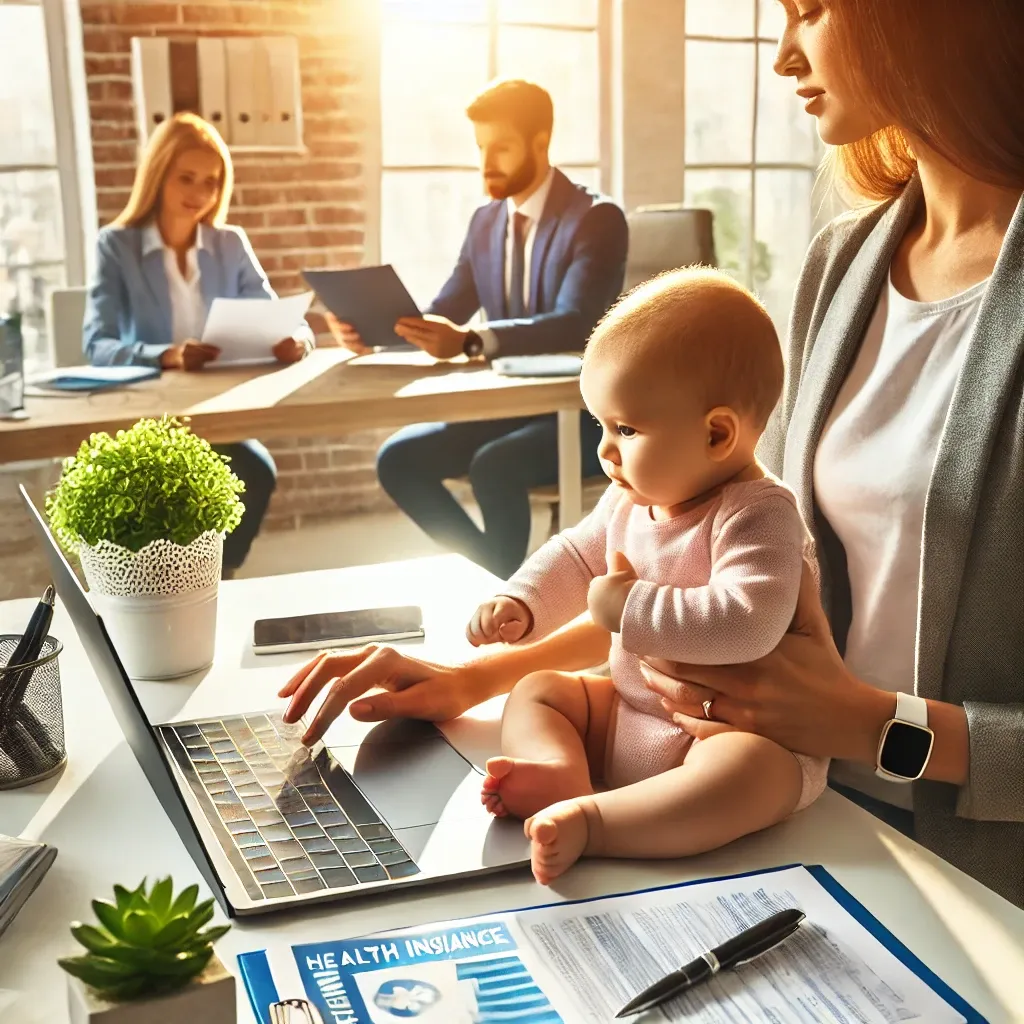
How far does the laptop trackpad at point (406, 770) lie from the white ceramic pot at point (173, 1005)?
1.08 ft

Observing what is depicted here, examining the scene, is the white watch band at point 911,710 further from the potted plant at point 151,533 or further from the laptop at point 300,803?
the potted plant at point 151,533

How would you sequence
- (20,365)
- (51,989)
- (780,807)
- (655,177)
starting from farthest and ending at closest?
(655,177), (20,365), (780,807), (51,989)

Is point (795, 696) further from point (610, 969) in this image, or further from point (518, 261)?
point (518, 261)

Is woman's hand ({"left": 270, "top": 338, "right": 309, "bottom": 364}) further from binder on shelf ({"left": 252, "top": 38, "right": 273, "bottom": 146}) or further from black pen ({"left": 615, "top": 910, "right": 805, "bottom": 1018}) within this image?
black pen ({"left": 615, "top": 910, "right": 805, "bottom": 1018})

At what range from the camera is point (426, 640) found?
54.7 inches

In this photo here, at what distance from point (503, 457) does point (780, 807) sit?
2.62 meters

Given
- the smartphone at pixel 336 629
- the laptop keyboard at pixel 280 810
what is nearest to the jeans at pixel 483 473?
the smartphone at pixel 336 629

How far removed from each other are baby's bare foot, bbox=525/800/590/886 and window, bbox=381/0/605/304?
14.3 feet

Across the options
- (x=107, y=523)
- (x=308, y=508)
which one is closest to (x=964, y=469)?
(x=107, y=523)

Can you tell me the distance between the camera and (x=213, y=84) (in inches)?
181

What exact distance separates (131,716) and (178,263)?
10.4 feet

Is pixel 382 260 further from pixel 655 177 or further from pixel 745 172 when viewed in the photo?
pixel 745 172

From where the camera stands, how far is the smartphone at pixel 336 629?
138 centimetres

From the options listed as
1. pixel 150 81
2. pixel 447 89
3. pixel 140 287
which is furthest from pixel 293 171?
pixel 140 287
